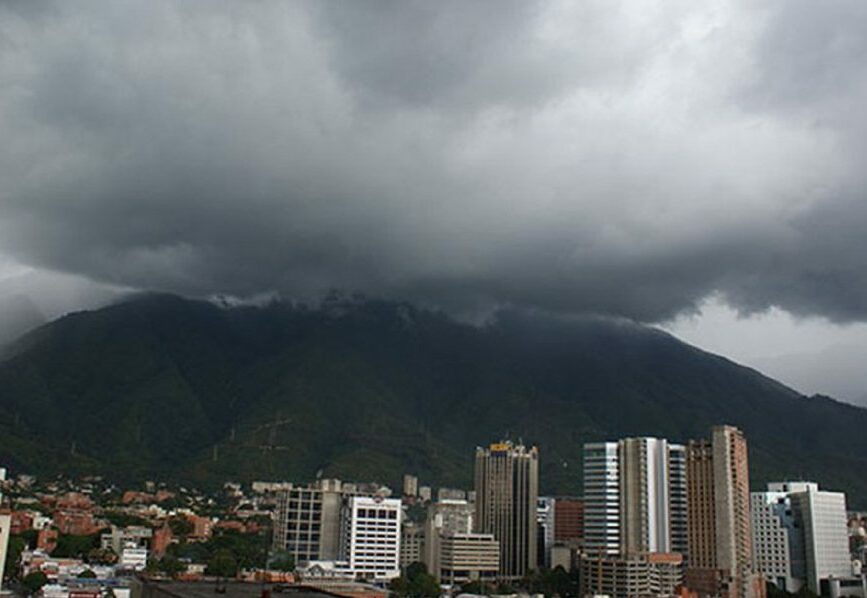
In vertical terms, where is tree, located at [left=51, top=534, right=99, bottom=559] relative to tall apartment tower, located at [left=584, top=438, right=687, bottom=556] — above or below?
below

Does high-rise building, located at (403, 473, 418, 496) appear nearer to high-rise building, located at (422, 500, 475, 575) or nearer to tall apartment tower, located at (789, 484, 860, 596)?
high-rise building, located at (422, 500, 475, 575)

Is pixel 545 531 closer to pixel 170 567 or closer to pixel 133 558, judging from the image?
pixel 133 558

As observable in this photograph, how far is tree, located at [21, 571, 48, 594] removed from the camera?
77.1 metres

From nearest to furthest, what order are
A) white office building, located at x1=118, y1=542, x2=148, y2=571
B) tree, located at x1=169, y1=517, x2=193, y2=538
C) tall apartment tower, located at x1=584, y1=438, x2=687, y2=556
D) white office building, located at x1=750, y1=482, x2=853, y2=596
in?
white office building, located at x1=118, y1=542, x2=148, y2=571 → tall apartment tower, located at x1=584, y1=438, x2=687, y2=556 → white office building, located at x1=750, y1=482, x2=853, y2=596 → tree, located at x1=169, y1=517, x2=193, y2=538

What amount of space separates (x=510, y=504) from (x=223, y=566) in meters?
46.7

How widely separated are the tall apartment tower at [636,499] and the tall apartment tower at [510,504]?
1145 cm

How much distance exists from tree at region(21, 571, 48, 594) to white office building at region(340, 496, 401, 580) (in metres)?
40.3

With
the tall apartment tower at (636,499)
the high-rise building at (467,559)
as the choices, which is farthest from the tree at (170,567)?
the tall apartment tower at (636,499)

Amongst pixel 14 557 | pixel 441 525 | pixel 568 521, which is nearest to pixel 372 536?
pixel 441 525

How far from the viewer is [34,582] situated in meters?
77.4

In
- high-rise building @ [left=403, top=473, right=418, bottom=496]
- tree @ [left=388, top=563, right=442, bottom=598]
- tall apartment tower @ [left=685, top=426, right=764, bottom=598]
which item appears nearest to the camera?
tree @ [left=388, top=563, right=442, bottom=598]

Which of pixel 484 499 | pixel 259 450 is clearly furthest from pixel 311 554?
pixel 259 450

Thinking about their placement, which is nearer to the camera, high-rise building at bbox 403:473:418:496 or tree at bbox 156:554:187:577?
tree at bbox 156:554:187:577

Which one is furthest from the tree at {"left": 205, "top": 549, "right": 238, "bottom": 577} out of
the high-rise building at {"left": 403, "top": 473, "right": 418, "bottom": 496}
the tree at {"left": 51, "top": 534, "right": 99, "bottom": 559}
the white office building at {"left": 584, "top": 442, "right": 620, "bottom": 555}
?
the high-rise building at {"left": 403, "top": 473, "right": 418, "bottom": 496}
